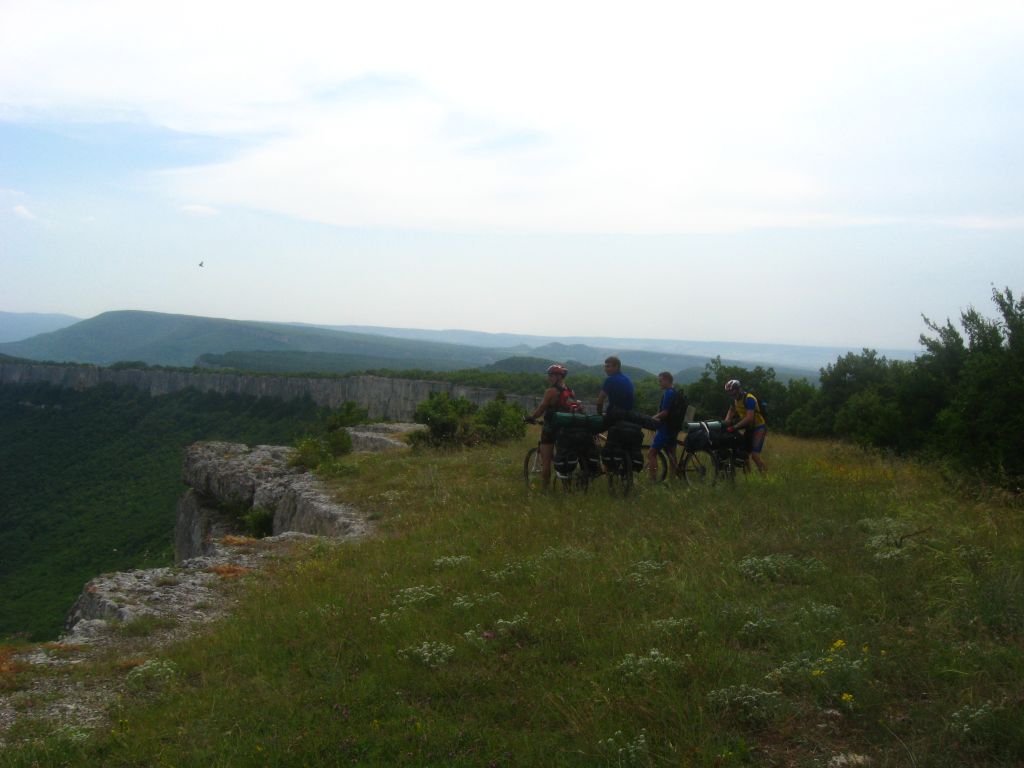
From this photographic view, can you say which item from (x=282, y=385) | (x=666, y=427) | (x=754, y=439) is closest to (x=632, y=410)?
(x=666, y=427)

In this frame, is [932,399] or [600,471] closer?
[600,471]

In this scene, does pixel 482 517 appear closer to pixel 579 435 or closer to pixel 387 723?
pixel 579 435

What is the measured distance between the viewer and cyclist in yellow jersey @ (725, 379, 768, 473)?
10.9 m

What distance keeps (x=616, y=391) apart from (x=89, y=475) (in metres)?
59.8

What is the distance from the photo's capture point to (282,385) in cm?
7100

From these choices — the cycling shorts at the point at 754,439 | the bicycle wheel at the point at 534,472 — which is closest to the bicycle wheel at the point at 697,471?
the cycling shorts at the point at 754,439

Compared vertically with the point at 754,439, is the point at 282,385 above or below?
below

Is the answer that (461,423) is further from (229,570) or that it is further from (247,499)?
(229,570)

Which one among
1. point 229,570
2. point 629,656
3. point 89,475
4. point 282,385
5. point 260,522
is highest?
point 629,656

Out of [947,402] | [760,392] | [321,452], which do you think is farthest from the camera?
[760,392]

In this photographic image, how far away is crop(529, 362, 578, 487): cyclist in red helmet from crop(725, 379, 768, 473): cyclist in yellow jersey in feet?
7.40

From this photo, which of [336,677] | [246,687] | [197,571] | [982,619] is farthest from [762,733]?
[197,571]

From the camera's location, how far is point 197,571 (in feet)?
29.6

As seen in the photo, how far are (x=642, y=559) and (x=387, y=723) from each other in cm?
307
